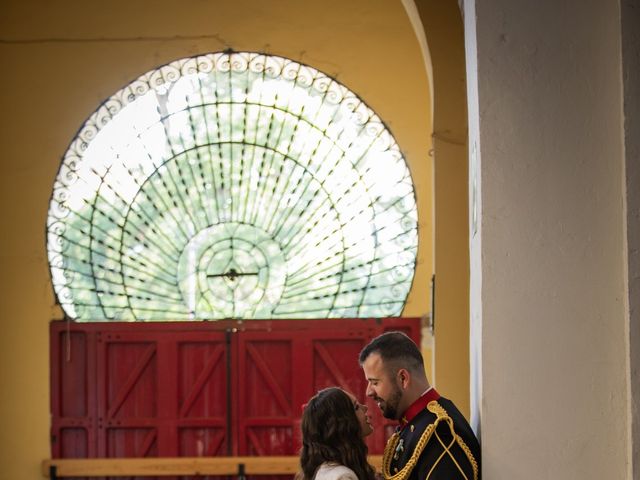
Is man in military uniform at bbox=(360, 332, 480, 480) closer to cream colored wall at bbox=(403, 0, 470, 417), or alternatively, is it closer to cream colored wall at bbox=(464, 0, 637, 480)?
cream colored wall at bbox=(464, 0, 637, 480)

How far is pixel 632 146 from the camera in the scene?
3.62 m

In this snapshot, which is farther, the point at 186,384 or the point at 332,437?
the point at 186,384

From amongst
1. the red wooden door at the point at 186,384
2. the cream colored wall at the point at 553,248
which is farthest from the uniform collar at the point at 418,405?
the red wooden door at the point at 186,384

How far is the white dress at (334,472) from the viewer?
3.99 metres

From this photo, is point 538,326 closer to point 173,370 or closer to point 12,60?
point 173,370

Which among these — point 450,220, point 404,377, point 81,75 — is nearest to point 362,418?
point 404,377

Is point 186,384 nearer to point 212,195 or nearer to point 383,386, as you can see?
point 212,195

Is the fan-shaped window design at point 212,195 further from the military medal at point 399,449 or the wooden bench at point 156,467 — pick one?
the military medal at point 399,449

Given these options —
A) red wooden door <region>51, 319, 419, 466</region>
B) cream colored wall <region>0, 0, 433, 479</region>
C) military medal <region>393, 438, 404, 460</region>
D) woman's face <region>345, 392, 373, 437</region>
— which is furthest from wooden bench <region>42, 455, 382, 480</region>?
military medal <region>393, 438, 404, 460</region>

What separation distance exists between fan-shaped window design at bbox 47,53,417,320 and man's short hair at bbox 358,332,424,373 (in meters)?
5.20

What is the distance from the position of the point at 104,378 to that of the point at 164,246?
1116 millimetres

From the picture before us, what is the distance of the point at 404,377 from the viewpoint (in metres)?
3.92

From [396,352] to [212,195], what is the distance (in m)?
5.55

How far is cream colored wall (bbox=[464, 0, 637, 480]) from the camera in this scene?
11.9ft
